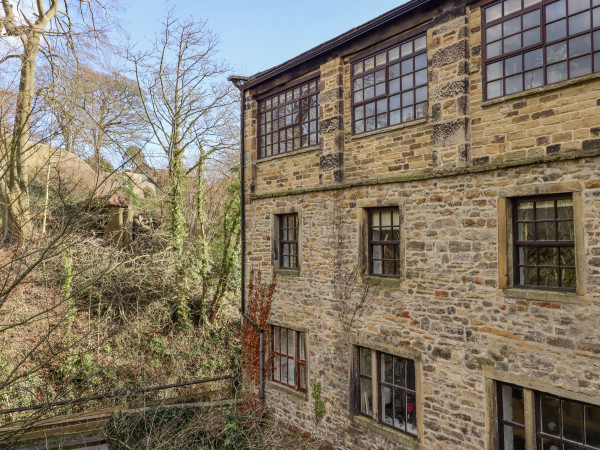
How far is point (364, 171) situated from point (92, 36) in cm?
752

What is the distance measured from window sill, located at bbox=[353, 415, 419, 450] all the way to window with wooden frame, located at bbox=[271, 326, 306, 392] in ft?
6.52

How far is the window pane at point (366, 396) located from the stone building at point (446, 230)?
0.03m

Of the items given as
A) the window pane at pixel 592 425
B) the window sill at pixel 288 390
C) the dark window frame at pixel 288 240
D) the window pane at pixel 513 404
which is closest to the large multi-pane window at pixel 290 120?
the dark window frame at pixel 288 240

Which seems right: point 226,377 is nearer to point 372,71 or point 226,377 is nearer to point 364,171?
point 364,171

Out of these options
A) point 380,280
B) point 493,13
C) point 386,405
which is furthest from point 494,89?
point 386,405

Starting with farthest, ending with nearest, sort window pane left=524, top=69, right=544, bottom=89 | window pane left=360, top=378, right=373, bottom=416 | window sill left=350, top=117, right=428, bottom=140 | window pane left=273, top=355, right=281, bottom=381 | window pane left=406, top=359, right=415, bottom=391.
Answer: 1. window pane left=273, top=355, right=281, bottom=381
2. window pane left=360, top=378, right=373, bottom=416
3. window pane left=406, top=359, right=415, bottom=391
4. window sill left=350, top=117, right=428, bottom=140
5. window pane left=524, top=69, right=544, bottom=89

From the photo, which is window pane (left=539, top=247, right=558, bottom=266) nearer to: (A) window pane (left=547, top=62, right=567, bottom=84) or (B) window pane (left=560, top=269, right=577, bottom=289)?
(B) window pane (left=560, top=269, right=577, bottom=289)

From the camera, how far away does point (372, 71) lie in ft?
30.7

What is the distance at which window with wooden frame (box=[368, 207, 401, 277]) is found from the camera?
8.92m

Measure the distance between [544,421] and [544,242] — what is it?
2.63 metres

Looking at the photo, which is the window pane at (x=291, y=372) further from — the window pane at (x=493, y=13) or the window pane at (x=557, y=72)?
the window pane at (x=493, y=13)

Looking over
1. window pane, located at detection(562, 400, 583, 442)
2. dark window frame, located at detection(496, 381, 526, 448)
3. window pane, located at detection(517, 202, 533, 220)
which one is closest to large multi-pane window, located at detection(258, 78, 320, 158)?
window pane, located at detection(517, 202, 533, 220)

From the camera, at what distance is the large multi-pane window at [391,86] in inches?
335

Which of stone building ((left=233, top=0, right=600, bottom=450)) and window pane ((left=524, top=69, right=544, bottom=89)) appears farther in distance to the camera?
window pane ((left=524, top=69, right=544, bottom=89))
